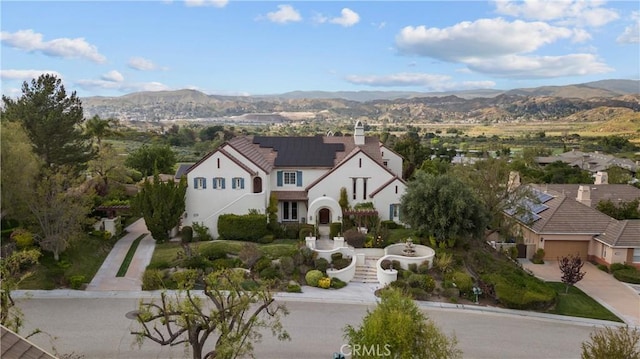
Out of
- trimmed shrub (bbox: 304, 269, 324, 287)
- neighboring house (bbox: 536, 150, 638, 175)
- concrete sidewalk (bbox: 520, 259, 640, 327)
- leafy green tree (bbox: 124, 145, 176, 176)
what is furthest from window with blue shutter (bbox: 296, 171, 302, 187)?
neighboring house (bbox: 536, 150, 638, 175)

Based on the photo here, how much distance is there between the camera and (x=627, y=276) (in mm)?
28516

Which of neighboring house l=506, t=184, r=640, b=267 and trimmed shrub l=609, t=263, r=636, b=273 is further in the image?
neighboring house l=506, t=184, r=640, b=267

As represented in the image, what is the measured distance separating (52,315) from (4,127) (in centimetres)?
1183

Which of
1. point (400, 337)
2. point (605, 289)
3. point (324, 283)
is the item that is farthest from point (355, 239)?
point (400, 337)

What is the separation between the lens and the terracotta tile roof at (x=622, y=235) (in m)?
30.3

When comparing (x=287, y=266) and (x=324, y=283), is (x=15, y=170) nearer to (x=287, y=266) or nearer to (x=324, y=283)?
(x=287, y=266)

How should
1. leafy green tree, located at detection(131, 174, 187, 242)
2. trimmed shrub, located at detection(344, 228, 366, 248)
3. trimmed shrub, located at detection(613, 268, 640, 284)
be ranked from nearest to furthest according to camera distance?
trimmed shrub, located at detection(613, 268, 640, 284)
trimmed shrub, located at detection(344, 228, 366, 248)
leafy green tree, located at detection(131, 174, 187, 242)

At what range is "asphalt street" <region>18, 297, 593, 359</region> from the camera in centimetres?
1791

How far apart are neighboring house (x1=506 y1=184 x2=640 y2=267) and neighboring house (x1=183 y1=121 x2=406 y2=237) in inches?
404

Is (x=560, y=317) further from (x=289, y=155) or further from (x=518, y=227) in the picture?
(x=289, y=155)

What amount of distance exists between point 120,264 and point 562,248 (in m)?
30.6

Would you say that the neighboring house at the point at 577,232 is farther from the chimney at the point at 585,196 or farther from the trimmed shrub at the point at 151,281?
the trimmed shrub at the point at 151,281

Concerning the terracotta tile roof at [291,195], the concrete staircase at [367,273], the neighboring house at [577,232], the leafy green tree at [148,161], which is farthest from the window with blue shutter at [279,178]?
the leafy green tree at [148,161]

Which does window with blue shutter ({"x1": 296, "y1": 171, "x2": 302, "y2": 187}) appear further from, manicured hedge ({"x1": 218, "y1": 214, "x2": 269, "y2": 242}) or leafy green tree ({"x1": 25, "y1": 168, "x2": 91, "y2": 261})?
leafy green tree ({"x1": 25, "y1": 168, "x2": 91, "y2": 261})
